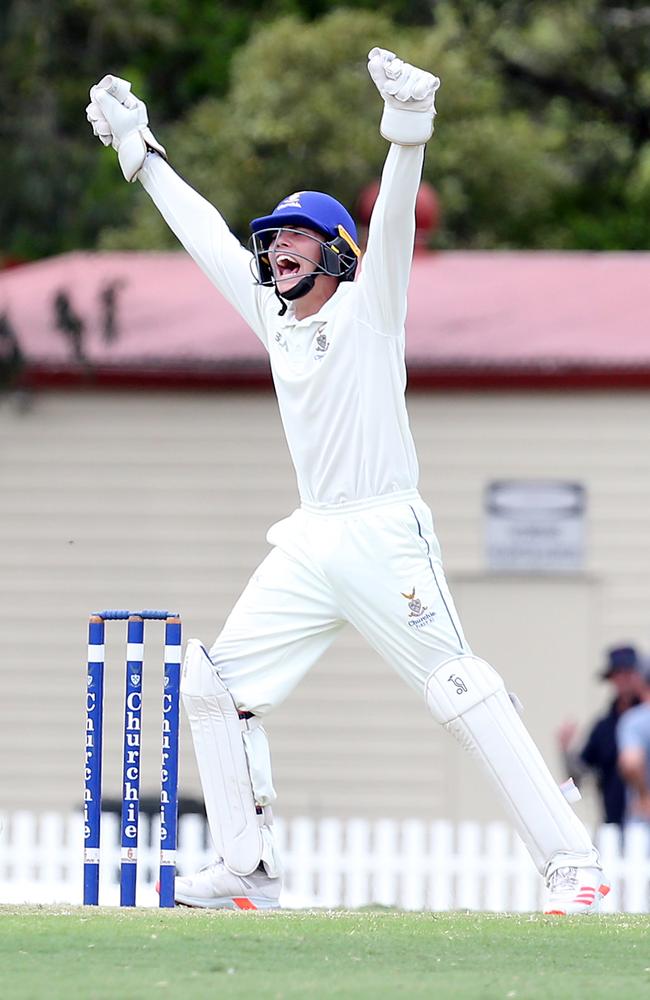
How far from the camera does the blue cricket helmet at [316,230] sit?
626cm

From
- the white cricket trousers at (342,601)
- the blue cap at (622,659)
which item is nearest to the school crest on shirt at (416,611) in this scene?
the white cricket trousers at (342,601)

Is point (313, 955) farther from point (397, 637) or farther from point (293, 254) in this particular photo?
point (293, 254)

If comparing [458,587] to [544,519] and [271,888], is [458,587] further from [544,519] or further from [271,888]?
[271,888]

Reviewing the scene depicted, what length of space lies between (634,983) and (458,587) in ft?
28.2

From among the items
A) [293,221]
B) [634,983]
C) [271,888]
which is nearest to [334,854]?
[271,888]

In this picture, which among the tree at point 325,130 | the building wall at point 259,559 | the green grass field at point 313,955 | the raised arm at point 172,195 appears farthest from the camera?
the tree at point 325,130

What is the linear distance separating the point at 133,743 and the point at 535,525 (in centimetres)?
752

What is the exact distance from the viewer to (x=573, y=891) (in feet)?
19.9

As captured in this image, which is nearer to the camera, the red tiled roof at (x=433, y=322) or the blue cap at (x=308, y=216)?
the blue cap at (x=308, y=216)

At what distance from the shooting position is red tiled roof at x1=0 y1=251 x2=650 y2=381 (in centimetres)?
1336

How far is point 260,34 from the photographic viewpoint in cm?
2345

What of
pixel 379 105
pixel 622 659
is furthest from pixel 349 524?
pixel 379 105

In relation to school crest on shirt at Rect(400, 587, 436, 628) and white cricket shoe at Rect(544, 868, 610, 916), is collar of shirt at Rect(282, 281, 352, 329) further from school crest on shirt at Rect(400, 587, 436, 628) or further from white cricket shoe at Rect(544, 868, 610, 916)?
white cricket shoe at Rect(544, 868, 610, 916)

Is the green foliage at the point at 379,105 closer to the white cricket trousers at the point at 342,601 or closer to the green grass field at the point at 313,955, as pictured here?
the white cricket trousers at the point at 342,601
